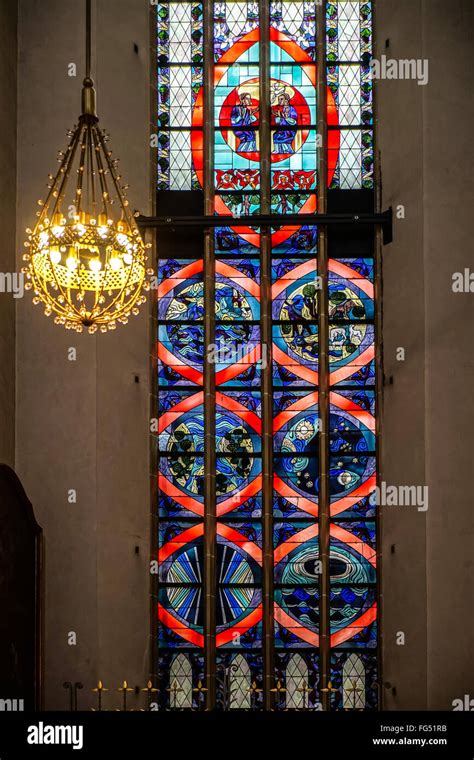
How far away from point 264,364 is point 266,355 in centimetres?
9

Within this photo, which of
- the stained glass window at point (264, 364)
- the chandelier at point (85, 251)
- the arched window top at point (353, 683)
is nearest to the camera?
the chandelier at point (85, 251)

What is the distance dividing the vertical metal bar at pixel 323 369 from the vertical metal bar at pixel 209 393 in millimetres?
971

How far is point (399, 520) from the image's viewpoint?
11.4 metres

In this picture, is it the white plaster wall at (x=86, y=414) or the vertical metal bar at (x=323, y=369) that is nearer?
the white plaster wall at (x=86, y=414)

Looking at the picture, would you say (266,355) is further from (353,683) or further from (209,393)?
(353,683)

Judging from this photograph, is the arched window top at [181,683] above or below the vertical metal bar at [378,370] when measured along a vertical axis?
below

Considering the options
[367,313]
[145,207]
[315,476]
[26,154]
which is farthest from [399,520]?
[26,154]

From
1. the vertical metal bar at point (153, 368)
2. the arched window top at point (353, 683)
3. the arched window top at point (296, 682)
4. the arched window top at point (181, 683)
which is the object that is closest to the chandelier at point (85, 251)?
the vertical metal bar at point (153, 368)

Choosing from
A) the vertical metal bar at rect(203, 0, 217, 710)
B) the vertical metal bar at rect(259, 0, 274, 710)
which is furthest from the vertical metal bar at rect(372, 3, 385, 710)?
the vertical metal bar at rect(203, 0, 217, 710)

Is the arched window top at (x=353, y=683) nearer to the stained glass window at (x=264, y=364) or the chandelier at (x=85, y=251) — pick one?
the stained glass window at (x=264, y=364)

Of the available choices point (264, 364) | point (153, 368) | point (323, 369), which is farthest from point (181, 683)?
point (323, 369)

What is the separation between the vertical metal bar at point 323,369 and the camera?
1154 cm

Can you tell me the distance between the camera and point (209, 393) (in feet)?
39.0

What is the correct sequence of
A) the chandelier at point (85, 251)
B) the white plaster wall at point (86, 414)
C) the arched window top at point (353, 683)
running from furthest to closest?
1. the arched window top at point (353, 683)
2. the white plaster wall at point (86, 414)
3. the chandelier at point (85, 251)
